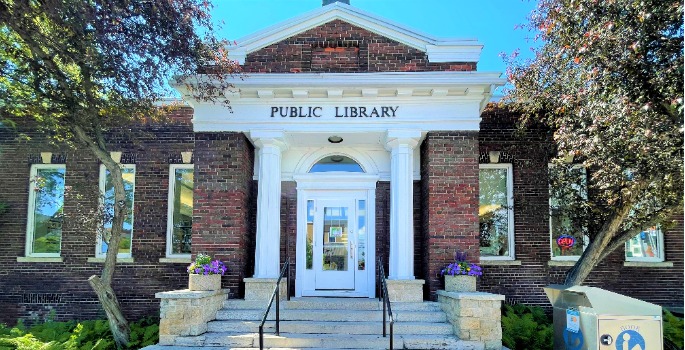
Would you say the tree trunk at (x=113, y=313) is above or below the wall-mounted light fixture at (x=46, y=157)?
below

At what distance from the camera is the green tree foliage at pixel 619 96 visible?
22.0ft

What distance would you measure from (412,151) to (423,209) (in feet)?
3.83

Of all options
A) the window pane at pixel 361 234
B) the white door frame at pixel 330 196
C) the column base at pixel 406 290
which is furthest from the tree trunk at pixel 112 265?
the column base at pixel 406 290

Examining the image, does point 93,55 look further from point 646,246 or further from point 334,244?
point 646,246

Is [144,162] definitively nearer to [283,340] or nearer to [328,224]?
[328,224]

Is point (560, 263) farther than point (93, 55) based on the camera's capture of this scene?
Yes

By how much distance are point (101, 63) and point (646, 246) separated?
11127 millimetres

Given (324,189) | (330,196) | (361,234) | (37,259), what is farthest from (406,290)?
(37,259)

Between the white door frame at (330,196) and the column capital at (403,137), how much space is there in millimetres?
1197

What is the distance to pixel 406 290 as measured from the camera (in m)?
9.81

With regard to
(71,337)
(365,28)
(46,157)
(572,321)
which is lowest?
(71,337)

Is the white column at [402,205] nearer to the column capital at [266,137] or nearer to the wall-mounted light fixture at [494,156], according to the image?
the column capital at [266,137]

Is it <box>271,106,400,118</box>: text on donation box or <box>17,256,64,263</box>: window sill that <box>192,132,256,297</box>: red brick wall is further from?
<box>17,256,64,263</box>: window sill

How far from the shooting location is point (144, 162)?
1228cm
